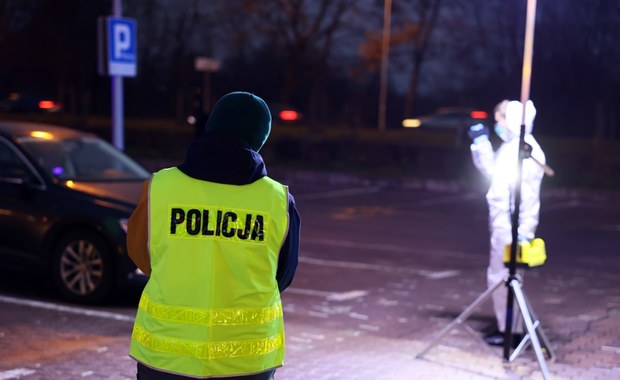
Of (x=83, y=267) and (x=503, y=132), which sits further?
(x=83, y=267)

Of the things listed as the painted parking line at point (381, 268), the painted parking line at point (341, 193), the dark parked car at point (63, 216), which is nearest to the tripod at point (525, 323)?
the dark parked car at point (63, 216)

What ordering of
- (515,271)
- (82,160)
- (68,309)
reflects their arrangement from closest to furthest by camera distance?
(515,271), (68,309), (82,160)

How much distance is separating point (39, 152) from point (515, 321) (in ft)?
15.3

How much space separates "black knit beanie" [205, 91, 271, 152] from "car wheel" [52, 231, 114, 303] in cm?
499

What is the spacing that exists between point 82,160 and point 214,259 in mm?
6236

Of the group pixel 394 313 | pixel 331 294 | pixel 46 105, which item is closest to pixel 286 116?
pixel 46 105

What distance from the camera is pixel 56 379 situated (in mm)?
5844

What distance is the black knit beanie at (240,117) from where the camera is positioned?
3264 millimetres

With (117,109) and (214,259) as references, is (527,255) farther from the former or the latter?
(117,109)

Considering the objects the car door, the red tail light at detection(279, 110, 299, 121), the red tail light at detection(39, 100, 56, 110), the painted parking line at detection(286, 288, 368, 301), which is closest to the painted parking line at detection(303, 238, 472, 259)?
the painted parking line at detection(286, 288, 368, 301)

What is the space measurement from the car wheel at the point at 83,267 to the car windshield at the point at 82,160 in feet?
2.38

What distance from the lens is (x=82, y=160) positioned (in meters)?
9.09

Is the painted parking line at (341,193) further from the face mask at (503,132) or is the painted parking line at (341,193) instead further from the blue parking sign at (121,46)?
the face mask at (503,132)

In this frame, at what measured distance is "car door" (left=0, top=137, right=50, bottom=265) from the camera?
8.34 meters
